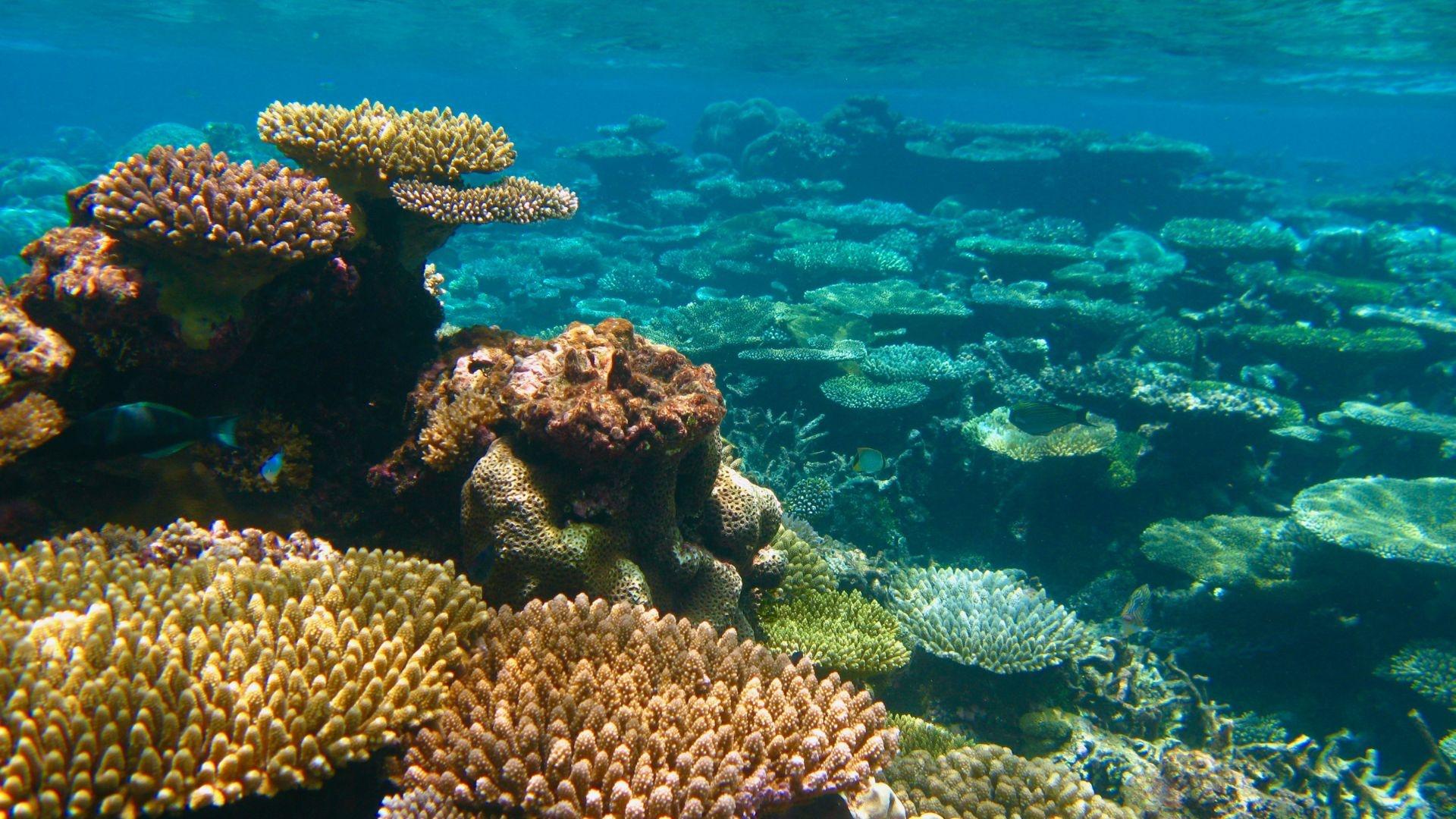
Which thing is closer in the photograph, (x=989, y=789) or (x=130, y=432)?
(x=130, y=432)

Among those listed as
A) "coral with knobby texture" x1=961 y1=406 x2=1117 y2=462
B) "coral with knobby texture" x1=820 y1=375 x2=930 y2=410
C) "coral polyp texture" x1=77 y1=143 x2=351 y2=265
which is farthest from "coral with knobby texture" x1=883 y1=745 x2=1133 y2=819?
"coral with knobby texture" x1=820 y1=375 x2=930 y2=410

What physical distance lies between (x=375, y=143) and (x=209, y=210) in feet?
3.62

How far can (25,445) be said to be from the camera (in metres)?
3.09

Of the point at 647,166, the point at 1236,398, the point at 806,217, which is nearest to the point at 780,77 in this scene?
the point at 647,166

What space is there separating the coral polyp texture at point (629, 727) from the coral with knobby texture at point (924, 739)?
1887 mm

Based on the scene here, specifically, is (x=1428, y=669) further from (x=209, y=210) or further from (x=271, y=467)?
(x=209, y=210)

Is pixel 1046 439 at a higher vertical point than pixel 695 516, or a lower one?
lower

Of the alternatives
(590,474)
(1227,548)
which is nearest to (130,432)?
(590,474)

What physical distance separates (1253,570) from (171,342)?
9.80 meters

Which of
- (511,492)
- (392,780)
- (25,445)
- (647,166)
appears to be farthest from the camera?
(647,166)

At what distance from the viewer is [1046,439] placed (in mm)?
8328

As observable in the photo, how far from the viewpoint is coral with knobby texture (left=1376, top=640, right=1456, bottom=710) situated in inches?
250

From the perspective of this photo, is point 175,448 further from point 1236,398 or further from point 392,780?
point 1236,398

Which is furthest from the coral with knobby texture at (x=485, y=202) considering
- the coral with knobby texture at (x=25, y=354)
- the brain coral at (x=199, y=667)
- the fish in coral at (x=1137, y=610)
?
the fish in coral at (x=1137, y=610)
